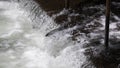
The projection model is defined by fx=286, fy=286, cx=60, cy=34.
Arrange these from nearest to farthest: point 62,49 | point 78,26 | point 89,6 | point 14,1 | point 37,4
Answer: point 62,49 < point 78,26 < point 89,6 < point 37,4 < point 14,1

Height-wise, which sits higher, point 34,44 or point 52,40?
point 52,40

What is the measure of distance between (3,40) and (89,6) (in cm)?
188

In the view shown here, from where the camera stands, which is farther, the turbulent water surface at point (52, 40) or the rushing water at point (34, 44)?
the rushing water at point (34, 44)

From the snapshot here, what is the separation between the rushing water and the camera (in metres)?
4.54

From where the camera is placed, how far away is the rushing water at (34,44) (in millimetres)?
4543

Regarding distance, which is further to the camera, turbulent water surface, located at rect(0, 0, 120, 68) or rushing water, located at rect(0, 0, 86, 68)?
rushing water, located at rect(0, 0, 86, 68)

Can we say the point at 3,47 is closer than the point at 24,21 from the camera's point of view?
Yes

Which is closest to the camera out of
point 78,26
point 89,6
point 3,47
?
point 78,26

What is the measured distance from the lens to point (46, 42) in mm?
5184

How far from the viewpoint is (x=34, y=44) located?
5508 mm

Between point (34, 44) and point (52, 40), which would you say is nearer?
point (52, 40)

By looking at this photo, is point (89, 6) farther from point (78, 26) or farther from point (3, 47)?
point (3, 47)

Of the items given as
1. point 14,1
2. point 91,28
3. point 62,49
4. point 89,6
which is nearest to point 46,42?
point 62,49

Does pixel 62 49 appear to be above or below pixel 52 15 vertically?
below
